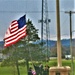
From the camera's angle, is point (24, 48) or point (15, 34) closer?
point (15, 34)

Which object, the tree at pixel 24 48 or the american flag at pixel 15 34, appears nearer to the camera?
the american flag at pixel 15 34

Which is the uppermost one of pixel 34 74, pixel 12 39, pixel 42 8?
pixel 42 8

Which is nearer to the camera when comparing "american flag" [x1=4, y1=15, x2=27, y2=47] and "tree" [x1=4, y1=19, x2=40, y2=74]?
"american flag" [x1=4, y1=15, x2=27, y2=47]

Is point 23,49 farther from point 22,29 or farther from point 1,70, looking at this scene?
point 22,29

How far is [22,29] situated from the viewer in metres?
7.31

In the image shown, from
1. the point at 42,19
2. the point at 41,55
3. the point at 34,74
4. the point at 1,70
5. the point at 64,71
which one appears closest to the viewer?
the point at 64,71

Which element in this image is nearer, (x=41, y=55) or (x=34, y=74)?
(x=34, y=74)

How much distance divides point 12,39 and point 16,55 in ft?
28.4

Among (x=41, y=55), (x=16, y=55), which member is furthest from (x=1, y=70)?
(x=41, y=55)

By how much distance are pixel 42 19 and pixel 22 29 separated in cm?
1069

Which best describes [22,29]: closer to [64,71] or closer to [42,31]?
[64,71]

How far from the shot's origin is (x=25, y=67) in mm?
15984

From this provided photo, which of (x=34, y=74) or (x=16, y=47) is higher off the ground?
(x=16, y=47)

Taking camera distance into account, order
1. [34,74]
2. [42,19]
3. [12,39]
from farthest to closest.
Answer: [42,19]
[34,74]
[12,39]
